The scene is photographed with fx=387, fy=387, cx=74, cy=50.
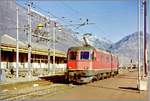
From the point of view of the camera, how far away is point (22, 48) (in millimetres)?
47750

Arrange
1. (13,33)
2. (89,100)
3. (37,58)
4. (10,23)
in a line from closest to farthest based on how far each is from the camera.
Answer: (89,100), (37,58), (13,33), (10,23)

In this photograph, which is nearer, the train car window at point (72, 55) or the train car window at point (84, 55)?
the train car window at point (84, 55)

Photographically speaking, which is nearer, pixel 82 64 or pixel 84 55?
pixel 82 64

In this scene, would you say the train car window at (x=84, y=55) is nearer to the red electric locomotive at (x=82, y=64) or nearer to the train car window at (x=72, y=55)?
the red electric locomotive at (x=82, y=64)

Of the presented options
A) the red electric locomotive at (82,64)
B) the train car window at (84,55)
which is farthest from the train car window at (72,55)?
the train car window at (84,55)

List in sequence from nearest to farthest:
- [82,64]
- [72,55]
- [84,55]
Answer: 1. [82,64]
2. [84,55]
3. [72,55]

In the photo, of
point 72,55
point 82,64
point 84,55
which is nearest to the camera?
point 82,64

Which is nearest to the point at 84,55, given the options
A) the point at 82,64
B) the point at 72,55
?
the point at 82,64

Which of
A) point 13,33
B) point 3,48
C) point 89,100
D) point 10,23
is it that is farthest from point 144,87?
point 10,23

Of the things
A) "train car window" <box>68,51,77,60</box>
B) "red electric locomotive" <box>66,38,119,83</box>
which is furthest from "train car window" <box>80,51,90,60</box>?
"train car window" <box>68,51,77,60</box>

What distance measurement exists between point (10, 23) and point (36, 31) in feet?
458

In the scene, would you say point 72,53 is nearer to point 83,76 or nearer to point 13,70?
point 83,76

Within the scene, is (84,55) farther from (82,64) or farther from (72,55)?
(72,55)

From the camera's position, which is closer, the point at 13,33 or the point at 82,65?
the point at 82,65
